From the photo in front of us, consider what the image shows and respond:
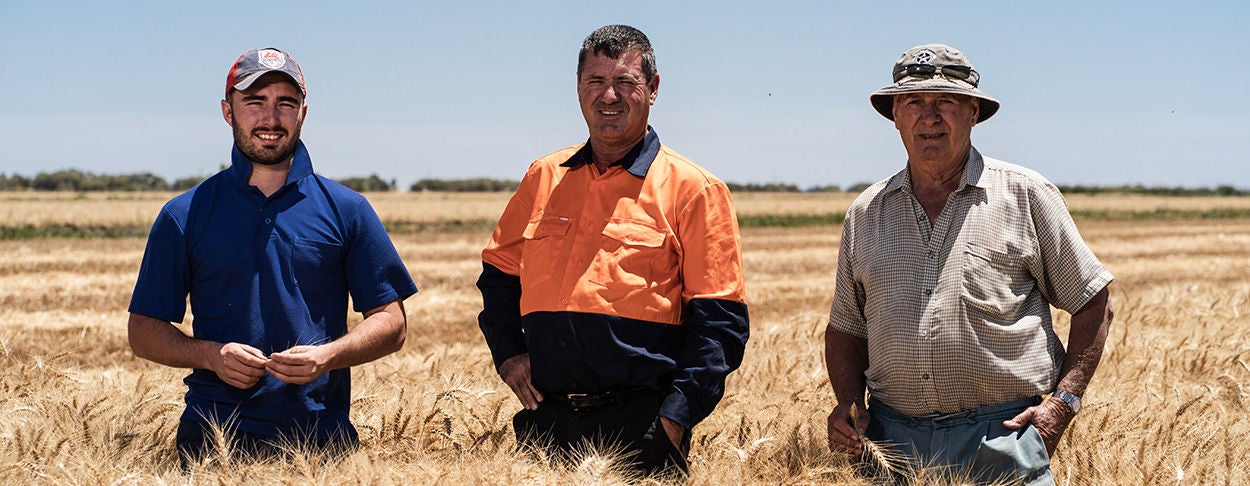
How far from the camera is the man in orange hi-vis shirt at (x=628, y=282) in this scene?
3.30 m

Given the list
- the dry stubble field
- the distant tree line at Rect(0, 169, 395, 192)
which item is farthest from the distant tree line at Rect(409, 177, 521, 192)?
the dry stubble field

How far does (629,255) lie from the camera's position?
329 cm

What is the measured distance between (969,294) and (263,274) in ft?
7.27

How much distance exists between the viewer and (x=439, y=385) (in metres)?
5.36

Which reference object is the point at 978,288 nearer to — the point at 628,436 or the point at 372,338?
the point at 628,436

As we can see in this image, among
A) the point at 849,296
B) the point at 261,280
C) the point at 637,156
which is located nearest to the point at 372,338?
the point at 261,280

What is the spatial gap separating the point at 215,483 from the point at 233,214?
860 mm

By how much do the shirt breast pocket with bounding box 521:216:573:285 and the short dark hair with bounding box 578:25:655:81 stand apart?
0.53 m

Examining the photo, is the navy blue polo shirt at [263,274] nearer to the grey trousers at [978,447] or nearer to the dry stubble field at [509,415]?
the dry stubble field at [509,415]

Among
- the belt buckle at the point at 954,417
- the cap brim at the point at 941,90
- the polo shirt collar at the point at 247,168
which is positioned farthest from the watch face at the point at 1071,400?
the polo shirt collar at the point at 247,168

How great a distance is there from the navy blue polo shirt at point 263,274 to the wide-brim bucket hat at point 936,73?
180 cm

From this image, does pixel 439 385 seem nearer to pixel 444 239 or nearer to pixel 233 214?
pixel 233 214

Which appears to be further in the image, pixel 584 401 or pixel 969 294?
pixel 584 401

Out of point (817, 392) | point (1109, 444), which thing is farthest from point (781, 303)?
point (1109, 444)
